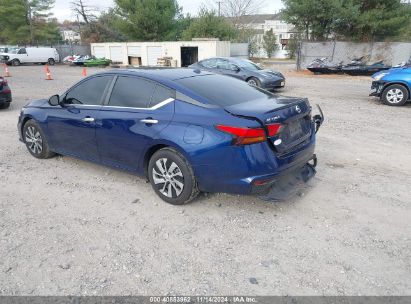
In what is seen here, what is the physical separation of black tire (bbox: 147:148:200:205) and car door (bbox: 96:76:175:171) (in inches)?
9.5

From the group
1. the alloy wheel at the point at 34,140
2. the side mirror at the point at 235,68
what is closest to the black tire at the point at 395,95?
the side mirror at the point at 235,68

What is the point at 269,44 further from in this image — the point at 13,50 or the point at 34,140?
the point at 34,140

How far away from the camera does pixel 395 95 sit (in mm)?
10250

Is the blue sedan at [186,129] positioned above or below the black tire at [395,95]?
above

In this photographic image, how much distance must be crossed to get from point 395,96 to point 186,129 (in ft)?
29.4

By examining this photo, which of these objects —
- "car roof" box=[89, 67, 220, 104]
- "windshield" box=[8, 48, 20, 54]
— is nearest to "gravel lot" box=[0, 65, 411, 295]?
"car roof" box=[89, 67, 220, 104]

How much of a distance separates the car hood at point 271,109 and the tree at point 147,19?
3745cm

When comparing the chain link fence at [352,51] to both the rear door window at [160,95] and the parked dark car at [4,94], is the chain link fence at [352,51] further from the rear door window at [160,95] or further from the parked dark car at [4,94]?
the rear door window at [160,95]

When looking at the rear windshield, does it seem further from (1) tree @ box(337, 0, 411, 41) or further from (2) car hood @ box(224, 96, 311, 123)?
(1) tree @ box(337, 0, 411, 41)

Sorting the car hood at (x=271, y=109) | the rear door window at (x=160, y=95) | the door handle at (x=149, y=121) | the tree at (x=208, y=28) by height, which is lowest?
the door handle at (x=149, y=121)

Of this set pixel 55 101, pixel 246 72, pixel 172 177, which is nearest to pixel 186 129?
pixel 172 177

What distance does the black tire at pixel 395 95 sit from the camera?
33.0 feet

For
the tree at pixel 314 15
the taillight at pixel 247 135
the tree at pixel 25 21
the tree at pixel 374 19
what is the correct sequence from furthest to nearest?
the tree at pixel 25 21 → the tree at pixel 314 15 → the tree at pixel 374 19 → the taillight at pixel 247 135

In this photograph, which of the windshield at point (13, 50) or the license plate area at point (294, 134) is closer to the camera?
the license plate area at point (294, 134)
